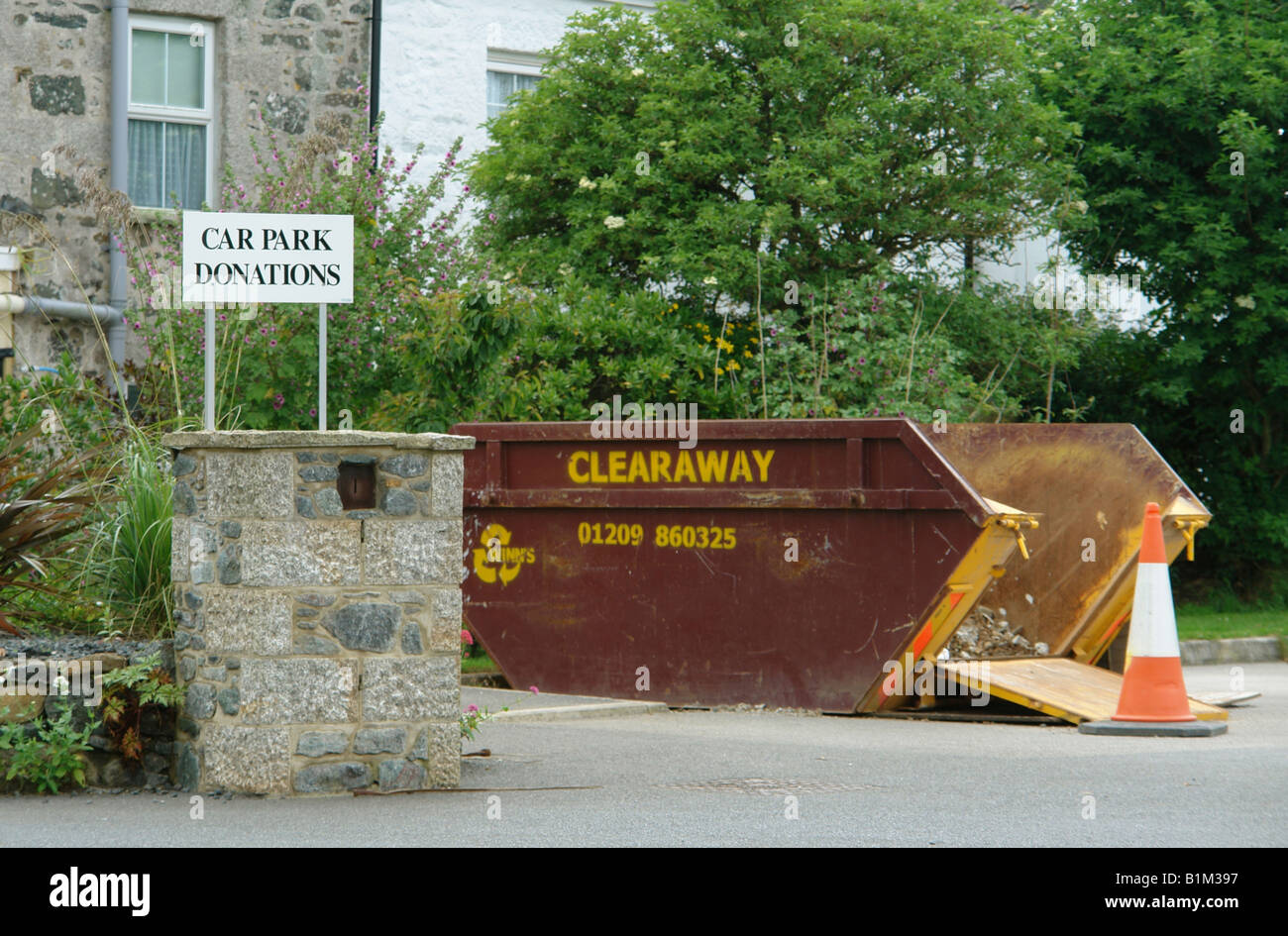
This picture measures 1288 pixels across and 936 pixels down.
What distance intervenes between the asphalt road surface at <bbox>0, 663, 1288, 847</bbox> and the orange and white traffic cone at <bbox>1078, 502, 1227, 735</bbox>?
14 centimetres

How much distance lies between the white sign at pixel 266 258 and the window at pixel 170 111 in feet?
22.2

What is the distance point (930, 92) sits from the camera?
13.5 metres

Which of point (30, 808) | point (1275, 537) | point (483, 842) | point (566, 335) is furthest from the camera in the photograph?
point (1275, 537)

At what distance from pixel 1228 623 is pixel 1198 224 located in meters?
3.50

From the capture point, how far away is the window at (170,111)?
13.4 meters

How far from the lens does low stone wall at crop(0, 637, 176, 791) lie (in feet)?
21.2

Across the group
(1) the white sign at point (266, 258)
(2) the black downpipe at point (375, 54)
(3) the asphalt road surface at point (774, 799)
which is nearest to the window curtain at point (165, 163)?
(2) the black downpipe at point (375, 54)

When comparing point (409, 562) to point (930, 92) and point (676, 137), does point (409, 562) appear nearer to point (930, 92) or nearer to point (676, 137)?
point (676, 137)

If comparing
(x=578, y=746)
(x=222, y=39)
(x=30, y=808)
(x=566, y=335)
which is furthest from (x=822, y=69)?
(x=30, y=808)

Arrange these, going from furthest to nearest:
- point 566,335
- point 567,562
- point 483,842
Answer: point 566,335 < point 567,562 < point 483,842

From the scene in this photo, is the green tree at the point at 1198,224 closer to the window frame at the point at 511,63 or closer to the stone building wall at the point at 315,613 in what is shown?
the window frame at the point at 511,63

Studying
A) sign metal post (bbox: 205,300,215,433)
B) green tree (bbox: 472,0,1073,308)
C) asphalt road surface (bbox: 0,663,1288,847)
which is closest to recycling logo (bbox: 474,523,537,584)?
asphalt road surface (bbox: 0,663,1288,847)

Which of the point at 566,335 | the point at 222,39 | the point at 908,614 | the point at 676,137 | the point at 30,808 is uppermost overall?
the point at 222,39

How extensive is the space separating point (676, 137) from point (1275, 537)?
6.59 meters
